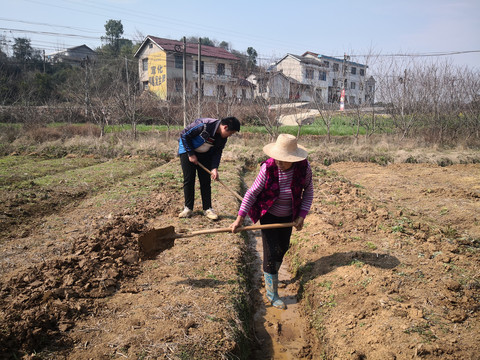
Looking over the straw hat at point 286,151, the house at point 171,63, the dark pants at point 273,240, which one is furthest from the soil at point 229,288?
the house at point 171,63

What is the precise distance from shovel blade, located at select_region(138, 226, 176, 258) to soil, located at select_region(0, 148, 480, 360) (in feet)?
0.63

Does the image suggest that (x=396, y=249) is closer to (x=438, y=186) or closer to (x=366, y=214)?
(x=366, y=214)

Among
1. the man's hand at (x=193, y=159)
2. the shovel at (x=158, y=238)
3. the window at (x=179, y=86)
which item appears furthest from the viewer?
the window at (x=179, y=86)

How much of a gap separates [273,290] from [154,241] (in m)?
1.67

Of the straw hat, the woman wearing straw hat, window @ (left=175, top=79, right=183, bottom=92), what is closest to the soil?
the woman wearing straw hat

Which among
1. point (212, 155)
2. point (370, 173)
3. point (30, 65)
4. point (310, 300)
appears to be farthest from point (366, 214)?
point (30, 65)

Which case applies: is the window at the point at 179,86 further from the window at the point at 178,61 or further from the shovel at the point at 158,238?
the shovel at the point at 158,238

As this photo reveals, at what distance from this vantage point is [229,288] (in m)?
4.02

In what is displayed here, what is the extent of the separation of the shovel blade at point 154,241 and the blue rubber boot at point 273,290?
1306 millimetres

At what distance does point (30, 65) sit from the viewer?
119 feet

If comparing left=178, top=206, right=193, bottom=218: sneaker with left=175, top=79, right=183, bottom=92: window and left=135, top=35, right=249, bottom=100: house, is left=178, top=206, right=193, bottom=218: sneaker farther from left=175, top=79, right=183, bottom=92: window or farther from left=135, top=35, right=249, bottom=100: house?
left=135, top=35, right=249, bottom=100: house

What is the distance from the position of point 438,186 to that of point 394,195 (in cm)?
172

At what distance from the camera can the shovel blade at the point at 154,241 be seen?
392 cm

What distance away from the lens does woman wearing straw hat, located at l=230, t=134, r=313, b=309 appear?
3584mm
